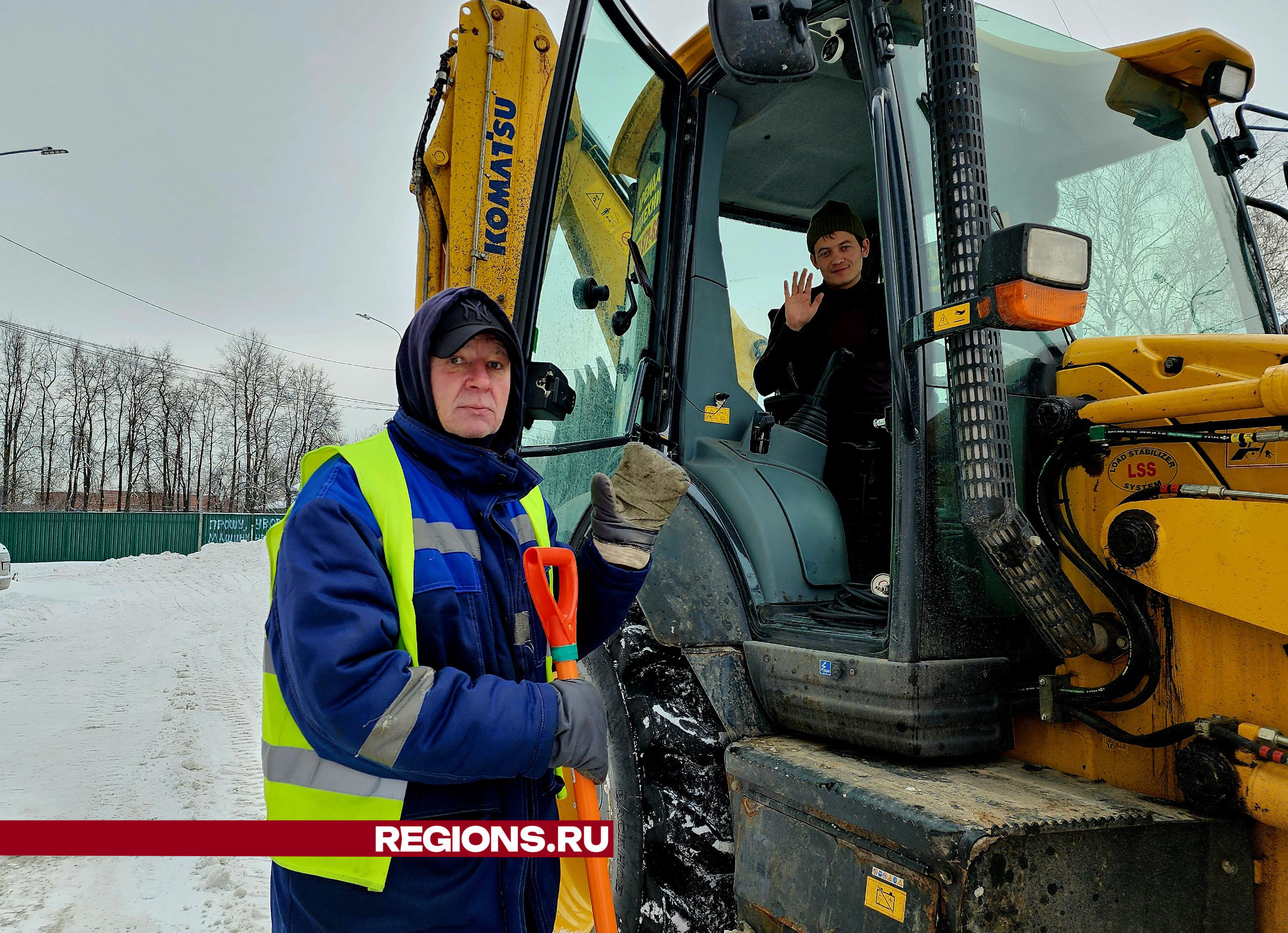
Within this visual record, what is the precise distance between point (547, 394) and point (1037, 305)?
161 cm

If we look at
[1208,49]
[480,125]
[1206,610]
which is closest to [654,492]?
[1206,610]

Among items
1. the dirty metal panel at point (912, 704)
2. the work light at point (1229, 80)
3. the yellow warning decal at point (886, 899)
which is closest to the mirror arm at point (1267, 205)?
the work light at point (1229, 80)

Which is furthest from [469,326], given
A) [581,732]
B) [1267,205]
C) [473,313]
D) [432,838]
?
[1267,205]

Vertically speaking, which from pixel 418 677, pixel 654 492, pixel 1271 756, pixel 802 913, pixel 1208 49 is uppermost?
pixel 1208 49

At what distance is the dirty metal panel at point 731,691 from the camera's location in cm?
229

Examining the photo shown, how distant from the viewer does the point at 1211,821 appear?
5.23ft

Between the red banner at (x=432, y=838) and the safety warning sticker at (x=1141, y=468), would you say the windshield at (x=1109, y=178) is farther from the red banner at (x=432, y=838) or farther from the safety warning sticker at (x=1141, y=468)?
the red banner at (x=432, y=838)

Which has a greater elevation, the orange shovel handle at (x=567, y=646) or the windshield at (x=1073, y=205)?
the windshield at (x=1073, y=205)

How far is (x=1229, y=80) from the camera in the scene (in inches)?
97.1

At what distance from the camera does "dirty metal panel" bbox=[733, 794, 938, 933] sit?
61.3 inches

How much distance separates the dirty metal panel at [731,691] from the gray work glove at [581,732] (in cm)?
88

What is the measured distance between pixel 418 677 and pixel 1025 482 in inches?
58.0

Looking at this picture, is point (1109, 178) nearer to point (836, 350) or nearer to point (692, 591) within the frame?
point (836, 350)

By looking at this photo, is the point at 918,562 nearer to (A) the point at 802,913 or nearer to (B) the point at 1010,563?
(B) the point at 1010,563
